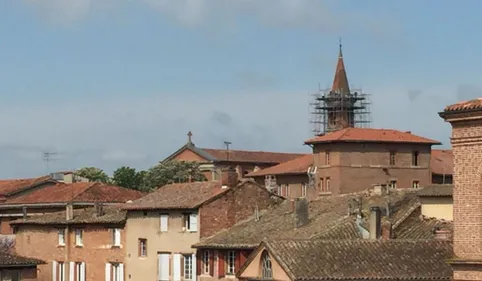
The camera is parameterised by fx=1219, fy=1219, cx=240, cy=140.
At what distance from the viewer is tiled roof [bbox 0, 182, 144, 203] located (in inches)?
3236

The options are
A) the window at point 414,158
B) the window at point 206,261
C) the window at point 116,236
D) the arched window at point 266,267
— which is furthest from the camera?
the window at point 414,158

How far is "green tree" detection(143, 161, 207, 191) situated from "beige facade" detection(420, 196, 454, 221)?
71005 millimetres

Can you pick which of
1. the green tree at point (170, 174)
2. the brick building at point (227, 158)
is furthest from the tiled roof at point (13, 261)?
the brick building at point (227, 158)

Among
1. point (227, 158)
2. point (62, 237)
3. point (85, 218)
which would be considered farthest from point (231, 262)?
point (227, 158)

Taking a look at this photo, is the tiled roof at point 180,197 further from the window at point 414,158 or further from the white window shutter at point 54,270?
the window at point 414,158

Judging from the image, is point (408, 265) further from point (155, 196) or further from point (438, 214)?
point (155, 196)

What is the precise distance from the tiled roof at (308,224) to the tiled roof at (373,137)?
40.9 metres

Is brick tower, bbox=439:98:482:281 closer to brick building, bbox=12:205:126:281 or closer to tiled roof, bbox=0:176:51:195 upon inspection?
brick building, bbox=12:205:126:281

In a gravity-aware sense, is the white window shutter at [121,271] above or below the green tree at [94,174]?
below

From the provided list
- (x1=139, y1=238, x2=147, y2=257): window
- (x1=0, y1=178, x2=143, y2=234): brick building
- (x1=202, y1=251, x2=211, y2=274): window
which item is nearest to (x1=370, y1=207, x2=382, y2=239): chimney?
(x1=202, y1=251, x2=211, y2=274): window

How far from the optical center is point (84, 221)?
69.1 m

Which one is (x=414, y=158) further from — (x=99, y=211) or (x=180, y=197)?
(x=180, y=197)

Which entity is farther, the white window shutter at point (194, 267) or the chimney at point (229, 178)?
the chimney at point (229, 178)

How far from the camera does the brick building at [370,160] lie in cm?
10138
